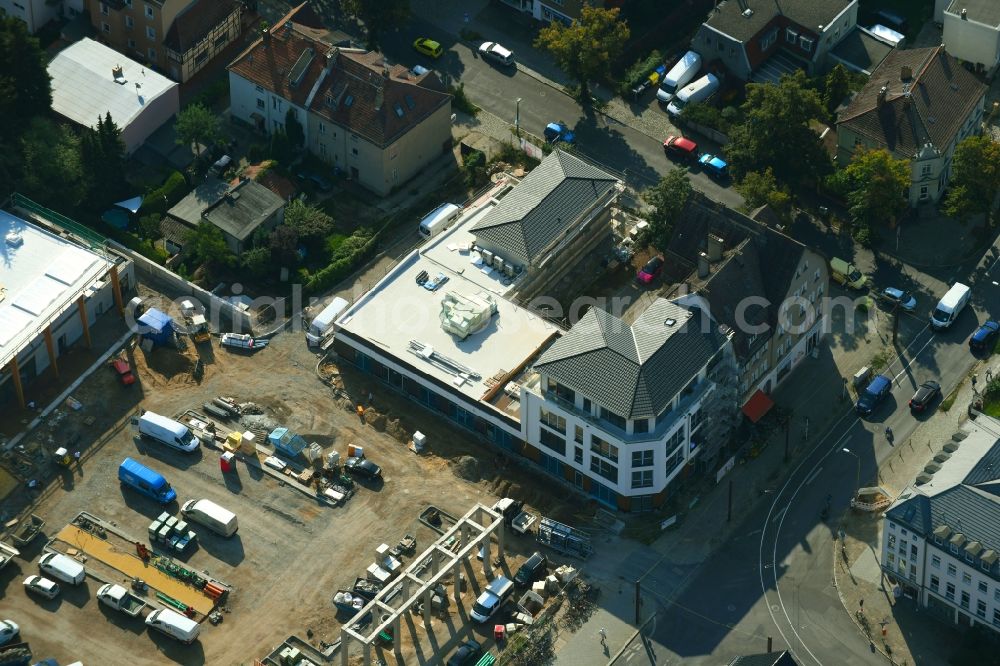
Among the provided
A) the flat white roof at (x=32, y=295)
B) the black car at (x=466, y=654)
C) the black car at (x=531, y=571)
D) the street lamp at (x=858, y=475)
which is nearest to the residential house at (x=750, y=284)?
the street lamp at (x=858, y=475)

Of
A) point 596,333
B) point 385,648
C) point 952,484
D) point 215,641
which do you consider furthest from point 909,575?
point 215,641

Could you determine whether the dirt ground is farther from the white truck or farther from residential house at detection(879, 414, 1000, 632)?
residential house at detection(879, 414, 1000, 632)

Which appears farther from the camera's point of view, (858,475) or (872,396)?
(872,396)

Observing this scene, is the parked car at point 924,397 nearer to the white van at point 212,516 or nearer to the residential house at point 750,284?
the residential house at point 750,284

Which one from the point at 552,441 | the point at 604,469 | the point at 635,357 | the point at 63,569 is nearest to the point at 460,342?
the point at 552,441

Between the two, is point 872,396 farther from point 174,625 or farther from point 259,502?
point 174,625

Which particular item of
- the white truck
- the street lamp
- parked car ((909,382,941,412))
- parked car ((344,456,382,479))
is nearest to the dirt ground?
the white truck

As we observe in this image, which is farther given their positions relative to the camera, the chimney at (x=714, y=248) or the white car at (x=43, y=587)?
the chimney at (x=714, y=248)
